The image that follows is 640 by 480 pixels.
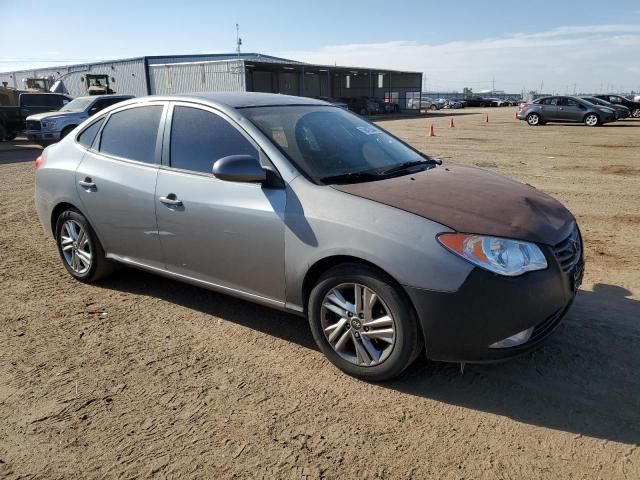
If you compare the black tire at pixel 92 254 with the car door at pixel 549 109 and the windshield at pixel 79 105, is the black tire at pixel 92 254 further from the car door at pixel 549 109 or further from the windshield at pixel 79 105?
the car door at pixel 549 109

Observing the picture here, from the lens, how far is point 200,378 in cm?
326

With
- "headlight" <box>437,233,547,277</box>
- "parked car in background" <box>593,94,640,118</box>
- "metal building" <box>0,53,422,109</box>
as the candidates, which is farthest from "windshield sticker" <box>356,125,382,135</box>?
"parked car in background" <box>593,94,640,118</box>

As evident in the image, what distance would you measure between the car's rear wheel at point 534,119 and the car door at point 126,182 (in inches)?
1064

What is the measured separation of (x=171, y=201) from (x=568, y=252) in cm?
269

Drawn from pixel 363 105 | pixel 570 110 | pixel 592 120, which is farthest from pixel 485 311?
pixel 363 105

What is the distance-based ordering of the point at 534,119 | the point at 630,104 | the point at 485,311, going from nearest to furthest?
the point at 485,311
the point at 534,119
the point at 630,104

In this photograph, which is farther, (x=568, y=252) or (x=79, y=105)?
(x=79, y=105)

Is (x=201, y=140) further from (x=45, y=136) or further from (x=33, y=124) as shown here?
(x=33, y=124)

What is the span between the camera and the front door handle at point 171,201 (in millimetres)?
3781

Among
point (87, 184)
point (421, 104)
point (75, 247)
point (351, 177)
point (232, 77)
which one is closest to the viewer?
point (351, 177)

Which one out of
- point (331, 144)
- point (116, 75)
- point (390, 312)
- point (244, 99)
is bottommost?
point (390, 312)

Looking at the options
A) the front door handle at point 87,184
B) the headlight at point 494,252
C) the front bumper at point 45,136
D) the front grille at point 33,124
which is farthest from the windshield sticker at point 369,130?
the front grille at point 33,124

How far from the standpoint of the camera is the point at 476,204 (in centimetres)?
314

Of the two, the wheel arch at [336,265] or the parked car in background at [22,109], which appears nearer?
the wheel arch at [336,265]
